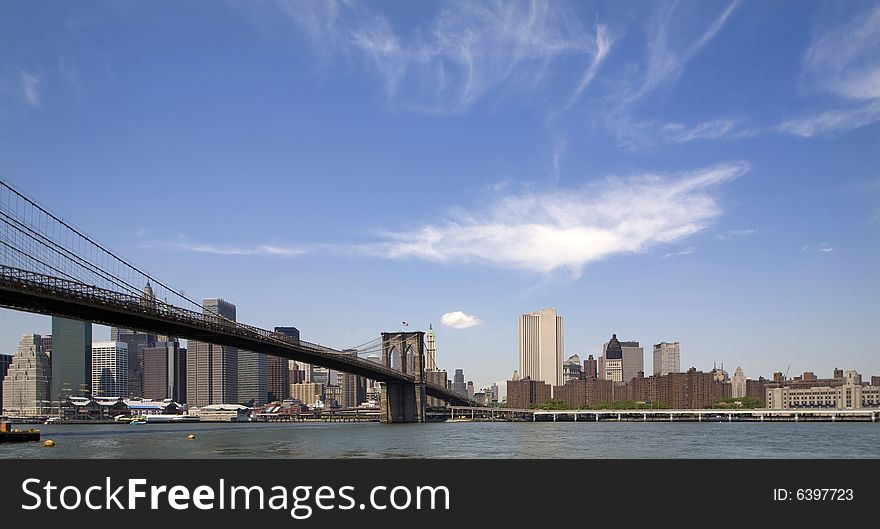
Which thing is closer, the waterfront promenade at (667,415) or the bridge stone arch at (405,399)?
the bridge stone arch at (405,399)

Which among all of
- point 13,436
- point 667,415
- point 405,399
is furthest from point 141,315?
point 667,415

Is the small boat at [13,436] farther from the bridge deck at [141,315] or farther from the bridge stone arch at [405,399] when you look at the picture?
the bridge stone arch at [405,399]

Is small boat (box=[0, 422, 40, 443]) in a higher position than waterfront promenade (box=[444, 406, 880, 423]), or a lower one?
higher

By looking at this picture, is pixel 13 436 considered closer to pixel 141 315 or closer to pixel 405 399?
pixel 141 315

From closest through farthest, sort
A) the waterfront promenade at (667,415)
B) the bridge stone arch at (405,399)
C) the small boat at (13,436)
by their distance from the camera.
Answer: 1. the small boat at (13,436)
2. the bridge stone arch at (405,399)
3. the waterfront promenade at (667,415)

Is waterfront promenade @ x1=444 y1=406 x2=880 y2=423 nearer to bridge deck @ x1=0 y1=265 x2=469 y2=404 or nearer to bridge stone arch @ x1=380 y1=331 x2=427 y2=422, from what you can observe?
bridge stone arch @ x1=380 y1=331 x2=427 y2=422

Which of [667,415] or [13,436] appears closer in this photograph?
[13,436]

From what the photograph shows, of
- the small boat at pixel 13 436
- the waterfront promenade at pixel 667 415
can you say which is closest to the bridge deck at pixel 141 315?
the small boat at pixel 13 436

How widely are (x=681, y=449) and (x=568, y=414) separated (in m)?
125

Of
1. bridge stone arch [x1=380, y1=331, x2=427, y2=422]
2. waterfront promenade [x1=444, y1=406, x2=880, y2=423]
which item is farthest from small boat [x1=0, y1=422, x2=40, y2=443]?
waterfront promenade [x1=444, y1=406, x2=880, y2=423]

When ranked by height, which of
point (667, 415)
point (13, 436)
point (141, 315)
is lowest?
point (667, 415)

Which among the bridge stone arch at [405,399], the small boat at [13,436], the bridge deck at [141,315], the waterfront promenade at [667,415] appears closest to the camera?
the bridge deck at [141,315]
